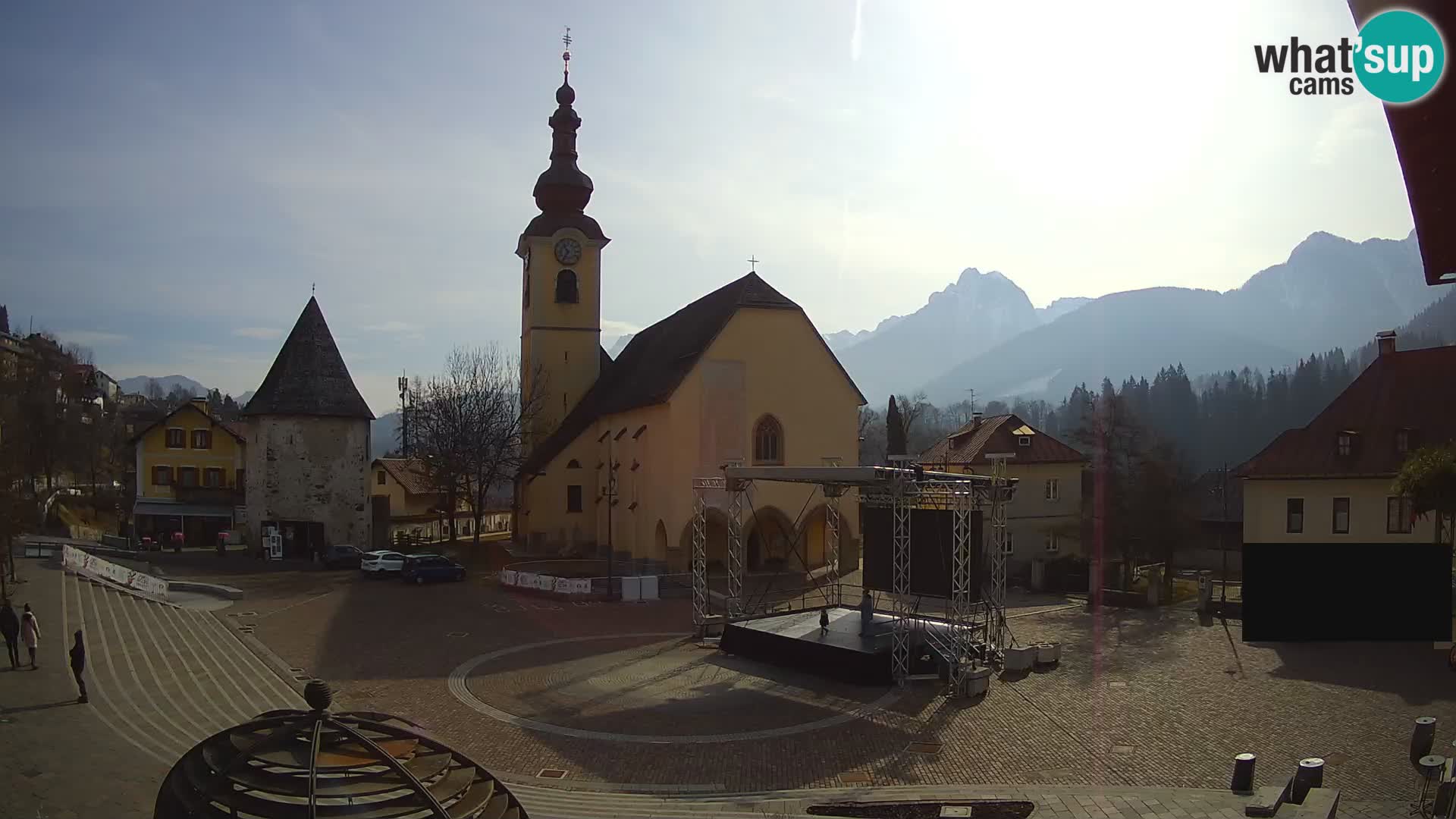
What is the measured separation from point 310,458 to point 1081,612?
1274 inches

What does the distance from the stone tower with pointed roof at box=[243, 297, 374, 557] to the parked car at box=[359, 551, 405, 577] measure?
20.6 feet

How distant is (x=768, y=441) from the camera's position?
3744 centimetres

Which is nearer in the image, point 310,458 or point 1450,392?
point 1450,392

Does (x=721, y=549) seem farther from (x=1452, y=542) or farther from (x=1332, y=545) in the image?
(x=1452, y=542)

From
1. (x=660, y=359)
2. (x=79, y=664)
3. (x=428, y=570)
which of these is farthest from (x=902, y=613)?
(x=660, y=359)

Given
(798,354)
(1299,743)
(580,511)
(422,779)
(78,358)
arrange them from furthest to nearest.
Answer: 1. (78,358)
2. (580,511)
3. (798,354)
4. (1299,743)
5. (422,779)

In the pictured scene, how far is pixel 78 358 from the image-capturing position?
6225cm

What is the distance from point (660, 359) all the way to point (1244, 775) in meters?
31.8

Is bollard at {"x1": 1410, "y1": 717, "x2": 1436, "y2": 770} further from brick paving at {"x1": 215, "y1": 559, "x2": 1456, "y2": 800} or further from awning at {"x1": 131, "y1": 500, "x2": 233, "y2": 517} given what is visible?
awning at {"x1": 131, "y1": 500, "x2": 233, "y2": 517}

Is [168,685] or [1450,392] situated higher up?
[1450,392]

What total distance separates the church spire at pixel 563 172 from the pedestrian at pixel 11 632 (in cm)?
3452

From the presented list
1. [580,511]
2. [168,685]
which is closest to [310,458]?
[580,511]

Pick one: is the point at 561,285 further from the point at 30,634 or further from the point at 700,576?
the point at 30,634

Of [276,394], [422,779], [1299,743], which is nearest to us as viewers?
[422,779]
